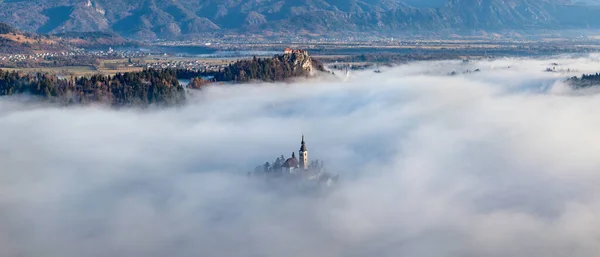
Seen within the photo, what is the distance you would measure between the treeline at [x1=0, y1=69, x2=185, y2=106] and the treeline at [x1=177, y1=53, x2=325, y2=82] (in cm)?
1641

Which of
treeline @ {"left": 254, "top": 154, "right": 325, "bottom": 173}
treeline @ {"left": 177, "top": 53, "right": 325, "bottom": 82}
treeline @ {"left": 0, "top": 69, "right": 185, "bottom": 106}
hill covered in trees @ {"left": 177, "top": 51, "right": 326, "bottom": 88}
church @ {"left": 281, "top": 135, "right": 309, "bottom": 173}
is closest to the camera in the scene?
church @ {"left": 281, "top": 135, "right": 309, "bottom": 173}

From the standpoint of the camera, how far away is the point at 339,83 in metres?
150

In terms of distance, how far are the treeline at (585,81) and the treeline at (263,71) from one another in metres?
51.6

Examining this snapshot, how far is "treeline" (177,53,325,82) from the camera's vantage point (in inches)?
5300

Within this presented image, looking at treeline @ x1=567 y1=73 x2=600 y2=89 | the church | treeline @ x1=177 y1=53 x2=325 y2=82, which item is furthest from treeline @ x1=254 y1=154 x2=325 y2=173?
treeline @ x1=567 y1=73 x2=600 y2=89

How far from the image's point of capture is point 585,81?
5463 inches

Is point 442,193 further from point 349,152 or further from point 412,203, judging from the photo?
point 349,152

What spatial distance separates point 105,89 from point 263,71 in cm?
3600

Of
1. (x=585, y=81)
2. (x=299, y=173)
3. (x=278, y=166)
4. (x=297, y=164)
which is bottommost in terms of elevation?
(x=299, y=173)

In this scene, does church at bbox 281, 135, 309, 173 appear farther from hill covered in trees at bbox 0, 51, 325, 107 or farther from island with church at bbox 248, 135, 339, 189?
hill covered in trees at bbox 0, 51, 325, 107

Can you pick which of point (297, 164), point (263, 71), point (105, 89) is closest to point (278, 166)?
point (297, 164)

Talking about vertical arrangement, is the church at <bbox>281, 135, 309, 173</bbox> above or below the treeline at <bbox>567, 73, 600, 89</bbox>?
below

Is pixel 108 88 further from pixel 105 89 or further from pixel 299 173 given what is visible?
pixel 299 173

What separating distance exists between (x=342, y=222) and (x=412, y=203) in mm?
13236
